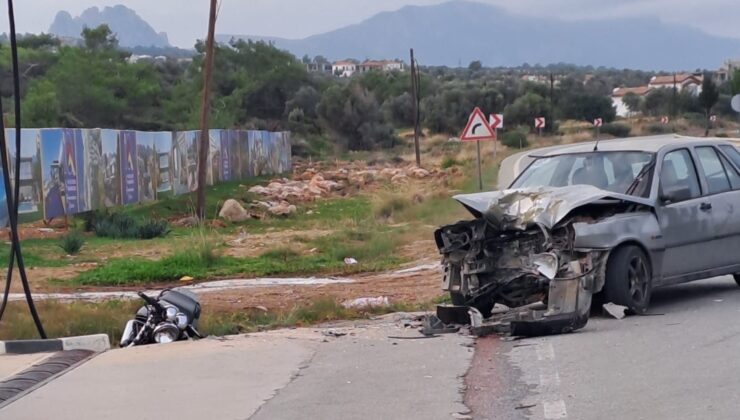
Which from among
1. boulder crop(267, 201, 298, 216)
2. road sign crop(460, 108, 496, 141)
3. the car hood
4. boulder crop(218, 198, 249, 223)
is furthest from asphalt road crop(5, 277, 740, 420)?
boulder crop(267, 201, 298, 216)

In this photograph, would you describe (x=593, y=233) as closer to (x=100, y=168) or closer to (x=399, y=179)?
(x=100, y=168)

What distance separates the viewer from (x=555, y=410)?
303 inches

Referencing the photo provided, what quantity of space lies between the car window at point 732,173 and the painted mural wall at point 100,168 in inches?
603

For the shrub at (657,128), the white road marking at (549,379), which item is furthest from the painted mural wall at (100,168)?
the shrub at (657,128)

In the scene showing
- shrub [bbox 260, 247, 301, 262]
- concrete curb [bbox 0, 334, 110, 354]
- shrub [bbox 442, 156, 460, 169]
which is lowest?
shrub [bbox 442, 156, 460, 169]

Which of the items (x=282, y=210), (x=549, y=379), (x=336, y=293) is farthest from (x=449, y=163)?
(x=549, y=379)

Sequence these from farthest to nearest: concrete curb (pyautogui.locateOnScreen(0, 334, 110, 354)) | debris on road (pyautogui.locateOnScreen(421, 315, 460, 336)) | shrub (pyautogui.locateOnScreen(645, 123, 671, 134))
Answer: shrub (pyautogui.locateOnScreen(645, 123, 671, 134)), debris on road (pyautogui.locateOnScreen(421, 315, 460, 336)), concrete curb (pyautogui.locateOnScreen(0, 334, 110, 354))

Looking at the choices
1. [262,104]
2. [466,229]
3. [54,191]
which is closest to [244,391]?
[466,229]

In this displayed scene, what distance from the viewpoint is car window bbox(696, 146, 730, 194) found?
1259 cm

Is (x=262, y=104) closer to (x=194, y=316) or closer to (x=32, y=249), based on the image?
(x=32, y=249)

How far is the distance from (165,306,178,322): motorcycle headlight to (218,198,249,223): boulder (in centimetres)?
1908

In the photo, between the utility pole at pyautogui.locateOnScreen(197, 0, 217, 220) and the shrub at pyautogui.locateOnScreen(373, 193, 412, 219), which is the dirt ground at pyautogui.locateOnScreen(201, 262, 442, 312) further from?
the utility pole at pyautogui.locateOnScreen(197, 0, 217, 220)

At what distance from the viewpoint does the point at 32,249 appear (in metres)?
22.1

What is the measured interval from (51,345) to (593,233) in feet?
17.0
